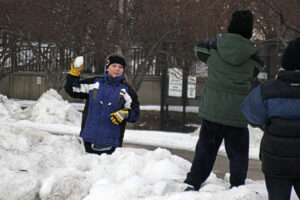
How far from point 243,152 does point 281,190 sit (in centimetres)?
81

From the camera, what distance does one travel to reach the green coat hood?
3.98m

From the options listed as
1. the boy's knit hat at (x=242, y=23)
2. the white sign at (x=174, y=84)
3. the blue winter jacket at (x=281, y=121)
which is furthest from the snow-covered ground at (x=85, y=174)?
the white sign at (x=174, y=84)

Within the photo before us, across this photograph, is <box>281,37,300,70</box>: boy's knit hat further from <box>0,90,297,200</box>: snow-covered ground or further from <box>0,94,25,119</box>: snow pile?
<box>0,94,25,119</box>: snow pile

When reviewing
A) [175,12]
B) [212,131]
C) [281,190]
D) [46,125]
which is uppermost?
[175,12]

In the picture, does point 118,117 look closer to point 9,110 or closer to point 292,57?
point 292,57

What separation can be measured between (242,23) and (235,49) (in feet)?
0.84

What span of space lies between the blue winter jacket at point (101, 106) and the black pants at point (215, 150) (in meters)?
1.11

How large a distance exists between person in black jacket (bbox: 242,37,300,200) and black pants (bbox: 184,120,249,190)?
0.63 metres

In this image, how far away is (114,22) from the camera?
1295 centimetres

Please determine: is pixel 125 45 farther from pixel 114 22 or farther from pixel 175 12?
pixel 175 12

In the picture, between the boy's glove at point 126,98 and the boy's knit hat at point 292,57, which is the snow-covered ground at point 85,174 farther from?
the boy's knit hat at point 292,57

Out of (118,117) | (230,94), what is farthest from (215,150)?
(118,117)

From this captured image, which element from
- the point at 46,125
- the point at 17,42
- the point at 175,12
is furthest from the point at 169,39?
the point at 17,42

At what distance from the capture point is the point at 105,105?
16.4 feet
